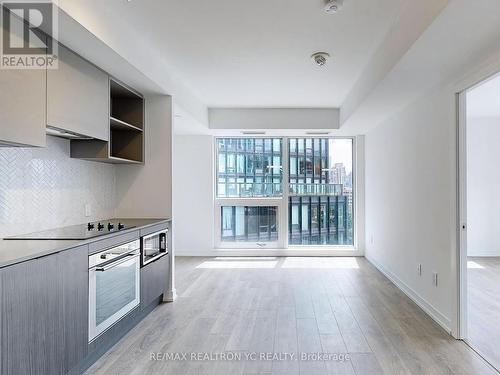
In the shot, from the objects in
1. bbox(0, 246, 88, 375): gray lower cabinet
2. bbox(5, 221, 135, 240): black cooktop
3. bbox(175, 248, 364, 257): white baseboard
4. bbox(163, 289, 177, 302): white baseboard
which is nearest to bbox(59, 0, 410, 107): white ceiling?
bbox(5, 221, 135, 240): black cooktop

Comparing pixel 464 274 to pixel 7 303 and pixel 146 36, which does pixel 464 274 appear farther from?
pixel 146 36

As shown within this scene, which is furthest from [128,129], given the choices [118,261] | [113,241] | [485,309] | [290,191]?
[485,309]

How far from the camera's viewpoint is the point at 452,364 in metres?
2.28

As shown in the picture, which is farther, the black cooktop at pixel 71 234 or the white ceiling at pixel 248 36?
the white ceiling at pixel 248 36

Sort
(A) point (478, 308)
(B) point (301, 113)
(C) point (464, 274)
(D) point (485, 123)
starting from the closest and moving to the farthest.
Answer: (C) point (464, 274) → (A) point (478, 308) → (B) point (301, 113) → (D) point (485, 123)

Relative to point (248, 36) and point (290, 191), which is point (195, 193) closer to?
point (290, 191)

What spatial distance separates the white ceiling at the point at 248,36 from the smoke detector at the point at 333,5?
83 millimetres

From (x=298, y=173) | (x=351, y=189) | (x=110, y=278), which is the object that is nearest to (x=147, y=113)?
(x=110, y=278)

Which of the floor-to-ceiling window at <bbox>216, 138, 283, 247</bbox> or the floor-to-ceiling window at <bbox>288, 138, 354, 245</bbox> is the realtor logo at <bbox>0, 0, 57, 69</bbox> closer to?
the floor-to-ceiling window at <bbox>216, 138, 283, 247</bbox>

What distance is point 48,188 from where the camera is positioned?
264cm

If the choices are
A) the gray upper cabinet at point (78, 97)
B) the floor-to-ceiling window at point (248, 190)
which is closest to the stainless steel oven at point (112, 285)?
the gray upper cabinet at point (78, 97)

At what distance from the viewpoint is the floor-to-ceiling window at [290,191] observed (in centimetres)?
611

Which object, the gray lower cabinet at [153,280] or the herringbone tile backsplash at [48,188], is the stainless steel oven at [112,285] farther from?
the herringbone tile backsplash at [48,188]

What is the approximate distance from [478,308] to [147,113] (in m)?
4.11
